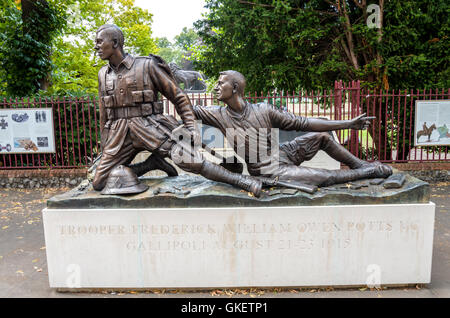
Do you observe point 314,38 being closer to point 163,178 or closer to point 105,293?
point 163,178

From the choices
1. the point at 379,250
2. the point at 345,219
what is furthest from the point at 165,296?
the point at 379,250

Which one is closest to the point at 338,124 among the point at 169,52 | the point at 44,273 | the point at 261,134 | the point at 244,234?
the point at 261,134

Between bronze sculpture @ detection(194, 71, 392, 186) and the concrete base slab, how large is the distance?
465 millimetres

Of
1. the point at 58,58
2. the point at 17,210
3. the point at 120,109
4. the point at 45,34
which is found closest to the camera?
the point at 120,109

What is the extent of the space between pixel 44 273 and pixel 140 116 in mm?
2180

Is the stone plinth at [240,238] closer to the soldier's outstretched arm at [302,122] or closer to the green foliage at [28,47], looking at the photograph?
the soldier's outstretched arm at [302,122]

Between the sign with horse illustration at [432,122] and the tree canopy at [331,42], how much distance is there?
72cm

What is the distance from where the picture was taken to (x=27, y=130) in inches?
357

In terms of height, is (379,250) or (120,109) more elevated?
(120,109)

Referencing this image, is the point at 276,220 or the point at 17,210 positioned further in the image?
the point at 17,210

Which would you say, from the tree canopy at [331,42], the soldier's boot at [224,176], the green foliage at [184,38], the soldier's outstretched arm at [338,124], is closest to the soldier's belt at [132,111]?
the soldier's boot at [224,176]

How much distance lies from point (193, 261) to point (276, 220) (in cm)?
94

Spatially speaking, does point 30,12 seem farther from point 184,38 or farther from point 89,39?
point 184,38

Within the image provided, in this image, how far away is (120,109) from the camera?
413 centimetres
